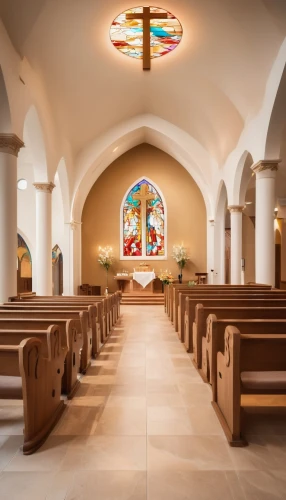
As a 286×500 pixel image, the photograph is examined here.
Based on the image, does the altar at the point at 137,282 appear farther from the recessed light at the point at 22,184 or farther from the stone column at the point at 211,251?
the recessed light at the point at 22,184

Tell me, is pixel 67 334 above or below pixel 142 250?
below

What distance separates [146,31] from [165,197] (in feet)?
33.1

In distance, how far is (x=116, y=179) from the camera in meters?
17.9

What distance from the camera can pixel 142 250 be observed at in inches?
706

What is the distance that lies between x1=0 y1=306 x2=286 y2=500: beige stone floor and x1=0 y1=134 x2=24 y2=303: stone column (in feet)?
12.0

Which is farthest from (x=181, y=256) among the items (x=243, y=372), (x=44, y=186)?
(x=243, y=372)

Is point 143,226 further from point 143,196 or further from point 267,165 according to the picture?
point 267,165

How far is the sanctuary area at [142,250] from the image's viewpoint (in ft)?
9.48

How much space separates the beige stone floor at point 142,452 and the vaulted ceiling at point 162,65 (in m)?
6.81

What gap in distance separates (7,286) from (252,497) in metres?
6.13

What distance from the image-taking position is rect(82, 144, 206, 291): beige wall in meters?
17.8

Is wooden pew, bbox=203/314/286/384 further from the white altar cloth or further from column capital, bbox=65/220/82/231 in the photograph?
column capital, bbox=65/220/82/231

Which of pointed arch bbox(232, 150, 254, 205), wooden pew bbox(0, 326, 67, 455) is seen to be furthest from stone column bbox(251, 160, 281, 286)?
wooden pew bbox(0, 326, 67, 455)

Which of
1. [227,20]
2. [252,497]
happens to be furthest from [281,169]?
[252,497]
